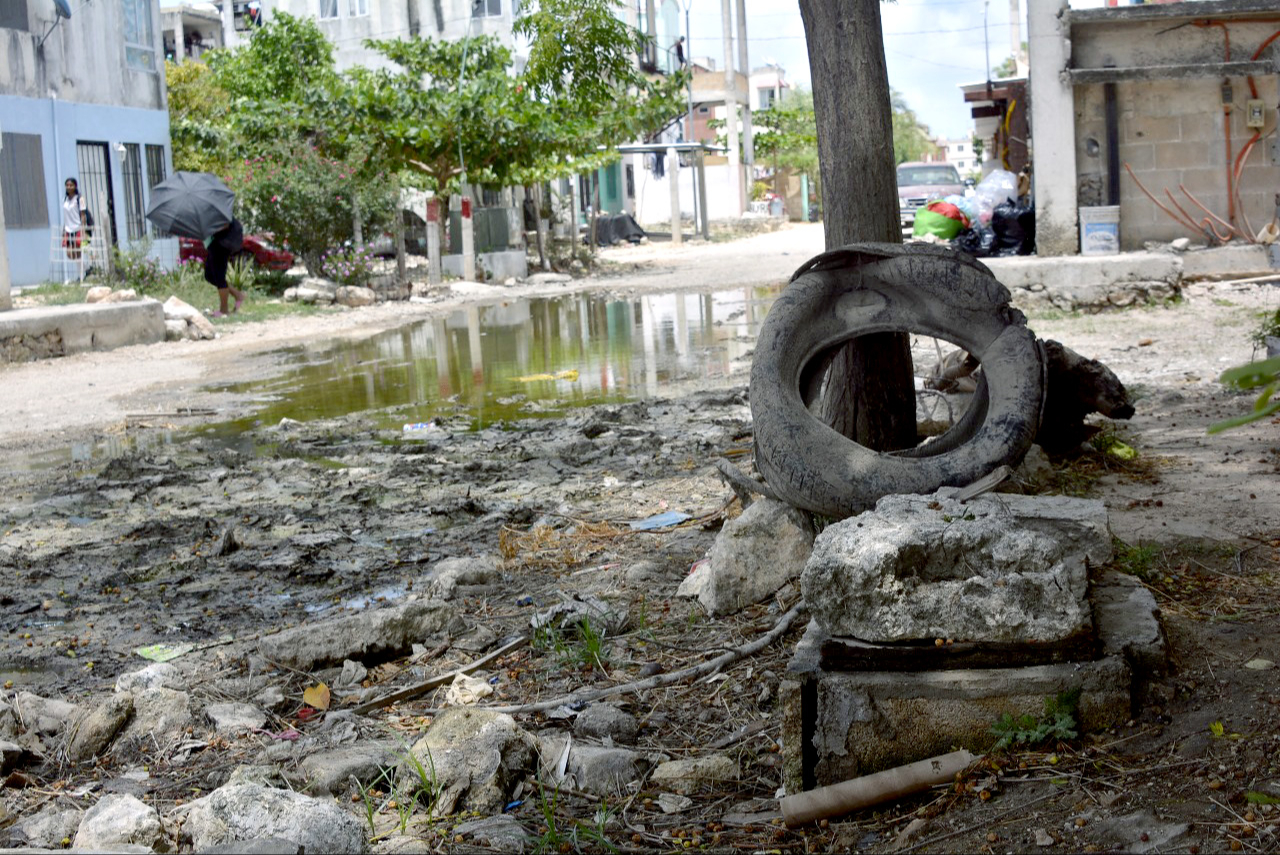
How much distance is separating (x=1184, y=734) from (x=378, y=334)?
13882 mm

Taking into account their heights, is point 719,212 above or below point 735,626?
above

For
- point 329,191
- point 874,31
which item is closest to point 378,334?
point 329,191

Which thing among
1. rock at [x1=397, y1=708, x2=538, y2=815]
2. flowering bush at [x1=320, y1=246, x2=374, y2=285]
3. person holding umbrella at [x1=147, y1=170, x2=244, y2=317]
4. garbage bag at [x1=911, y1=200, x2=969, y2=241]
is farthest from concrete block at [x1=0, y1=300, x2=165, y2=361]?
rock at [x1=397, y1=708, x2=538, y2=815]

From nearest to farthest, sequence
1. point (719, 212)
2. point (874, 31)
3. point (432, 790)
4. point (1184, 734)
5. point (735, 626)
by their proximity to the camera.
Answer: point (1184, 734), point (432, 790), point (735, 626), point (874, 31), point (719, 212)

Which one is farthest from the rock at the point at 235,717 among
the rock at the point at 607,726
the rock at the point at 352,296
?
the rock at the point at 352,296

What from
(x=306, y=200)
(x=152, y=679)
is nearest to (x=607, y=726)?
(x=152, y=679)

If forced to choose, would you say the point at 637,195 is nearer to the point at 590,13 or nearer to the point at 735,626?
the point at 590,13

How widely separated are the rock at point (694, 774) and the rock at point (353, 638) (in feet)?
4.80

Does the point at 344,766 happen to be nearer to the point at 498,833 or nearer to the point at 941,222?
the point at 498,833

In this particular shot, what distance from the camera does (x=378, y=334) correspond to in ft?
52.5

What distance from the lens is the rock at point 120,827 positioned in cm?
295

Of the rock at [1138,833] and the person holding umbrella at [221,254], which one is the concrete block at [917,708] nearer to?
the rock at [1138,833]

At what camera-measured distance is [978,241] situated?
1439 cm

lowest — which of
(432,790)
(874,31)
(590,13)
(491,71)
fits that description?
(432,790)
